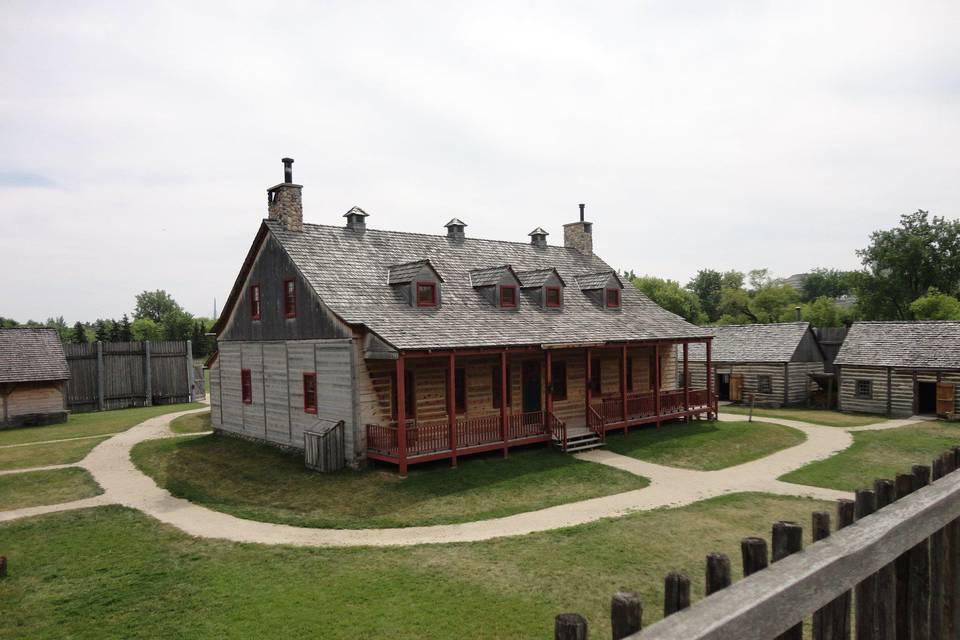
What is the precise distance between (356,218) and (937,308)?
5295 centimetres

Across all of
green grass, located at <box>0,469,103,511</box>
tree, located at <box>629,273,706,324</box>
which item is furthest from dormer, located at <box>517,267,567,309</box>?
tree, located at <box>629,273,706,324</box>

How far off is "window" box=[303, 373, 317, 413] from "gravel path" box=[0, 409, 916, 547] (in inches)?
213

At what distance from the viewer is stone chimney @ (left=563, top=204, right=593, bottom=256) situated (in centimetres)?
3481

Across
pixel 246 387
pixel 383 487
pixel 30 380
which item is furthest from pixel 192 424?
pixel 383 487

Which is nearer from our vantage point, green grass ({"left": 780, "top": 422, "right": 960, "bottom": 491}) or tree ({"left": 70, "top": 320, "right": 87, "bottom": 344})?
green grass ({"left": 780, "top": 422, "right": 960, "bottom": 491})

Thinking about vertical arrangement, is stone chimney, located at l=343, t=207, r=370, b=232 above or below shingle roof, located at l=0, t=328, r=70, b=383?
above

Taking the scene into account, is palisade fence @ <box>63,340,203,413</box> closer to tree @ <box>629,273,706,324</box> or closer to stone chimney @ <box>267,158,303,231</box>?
stone chimney @ <box>267,158,303,231</box>

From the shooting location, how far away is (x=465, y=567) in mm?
12180

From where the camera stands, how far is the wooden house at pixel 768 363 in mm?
37969

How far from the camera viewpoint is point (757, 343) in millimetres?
40406

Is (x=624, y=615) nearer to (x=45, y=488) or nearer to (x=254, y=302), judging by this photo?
(x=45, y=488)

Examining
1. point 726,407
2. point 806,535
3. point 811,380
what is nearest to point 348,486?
point 806,535

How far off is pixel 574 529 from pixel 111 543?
10.8m

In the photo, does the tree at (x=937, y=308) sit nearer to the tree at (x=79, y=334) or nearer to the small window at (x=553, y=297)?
the small window at (x=553, y=297)
